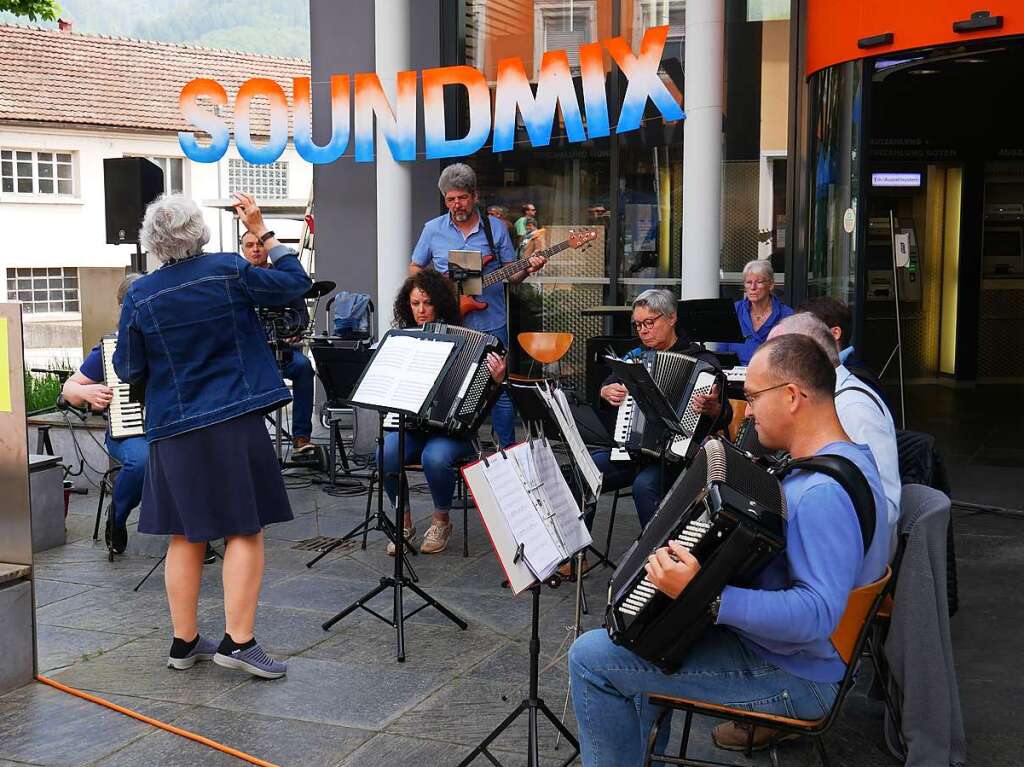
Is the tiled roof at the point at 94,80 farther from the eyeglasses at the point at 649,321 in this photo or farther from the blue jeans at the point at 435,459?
the eyeglasses at the point at 649,321

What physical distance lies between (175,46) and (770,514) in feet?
108

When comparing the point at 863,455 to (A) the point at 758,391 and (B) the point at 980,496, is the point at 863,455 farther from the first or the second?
(B) the point at 980,496

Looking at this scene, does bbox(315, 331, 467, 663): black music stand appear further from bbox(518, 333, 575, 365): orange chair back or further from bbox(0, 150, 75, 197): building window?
bbox(0, 150, 75, 197): building window

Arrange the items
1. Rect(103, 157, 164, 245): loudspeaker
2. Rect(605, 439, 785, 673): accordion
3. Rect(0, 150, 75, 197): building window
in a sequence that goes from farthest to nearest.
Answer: Rect(0, 150, 75, 197): building window < Rect(103, 157, 164, 245): loudspeaker < Rect(605, 439, 785, 673): accordion

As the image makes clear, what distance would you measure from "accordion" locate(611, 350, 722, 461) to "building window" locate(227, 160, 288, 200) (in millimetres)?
28325

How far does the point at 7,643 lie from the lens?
424 centimetres

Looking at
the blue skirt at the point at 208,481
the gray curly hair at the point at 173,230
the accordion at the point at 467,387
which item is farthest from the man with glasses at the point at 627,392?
the gray curly hair at the point at 173,230

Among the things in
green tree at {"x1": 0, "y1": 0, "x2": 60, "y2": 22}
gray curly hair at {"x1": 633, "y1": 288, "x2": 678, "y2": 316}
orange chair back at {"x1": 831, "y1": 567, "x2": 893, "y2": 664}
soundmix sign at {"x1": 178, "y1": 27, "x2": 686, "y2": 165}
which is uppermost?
green tree at {"x1": 0, "y1": 0, "x2": 60, "y2": 22}

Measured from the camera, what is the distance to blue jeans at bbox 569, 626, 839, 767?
2846mm

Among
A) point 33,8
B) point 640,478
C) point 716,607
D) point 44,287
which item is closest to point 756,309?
point 640,478

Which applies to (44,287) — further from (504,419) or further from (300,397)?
(504,419)

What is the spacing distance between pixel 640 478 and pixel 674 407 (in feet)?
1.63

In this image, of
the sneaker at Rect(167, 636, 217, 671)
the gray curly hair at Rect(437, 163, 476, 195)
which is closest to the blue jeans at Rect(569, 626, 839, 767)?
the sneaker at Rect(167, 636, 217, 671)

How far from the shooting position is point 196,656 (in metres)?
4.54
